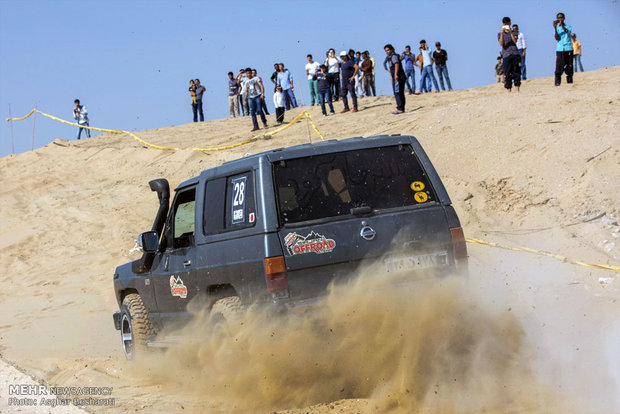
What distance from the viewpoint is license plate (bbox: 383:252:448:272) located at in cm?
575

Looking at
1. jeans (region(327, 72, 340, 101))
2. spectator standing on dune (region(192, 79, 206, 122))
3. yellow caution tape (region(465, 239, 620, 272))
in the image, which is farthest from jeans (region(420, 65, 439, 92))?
yellow caution tape (region(465, 239, 620, 272))

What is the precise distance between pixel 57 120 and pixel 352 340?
75.7 feet

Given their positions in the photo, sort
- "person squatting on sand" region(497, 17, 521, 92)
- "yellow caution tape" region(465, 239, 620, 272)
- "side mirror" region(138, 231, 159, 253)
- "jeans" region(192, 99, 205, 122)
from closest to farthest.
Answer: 1. "side mirror" region(138, 231, 159, 253)
2. "yellow caution tape" region(465, 239, 620, 272)
3. "person squatting on sand" region(497, 17, 521, 92)
4. "jeans" region(192, 99, 205, 122)

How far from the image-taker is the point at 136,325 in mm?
7867

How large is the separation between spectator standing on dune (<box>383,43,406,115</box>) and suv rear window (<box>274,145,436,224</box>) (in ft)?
41.1

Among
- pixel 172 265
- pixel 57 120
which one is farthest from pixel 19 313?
pixel 57 120

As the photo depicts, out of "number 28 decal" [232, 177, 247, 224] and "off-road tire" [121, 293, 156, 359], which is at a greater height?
"number 28 decal" [232, 177, 247, 224]

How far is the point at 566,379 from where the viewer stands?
528cm

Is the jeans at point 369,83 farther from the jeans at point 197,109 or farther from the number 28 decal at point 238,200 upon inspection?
the number 28 decal at point 238,200

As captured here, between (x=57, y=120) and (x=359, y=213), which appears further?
(x=57, y=120)

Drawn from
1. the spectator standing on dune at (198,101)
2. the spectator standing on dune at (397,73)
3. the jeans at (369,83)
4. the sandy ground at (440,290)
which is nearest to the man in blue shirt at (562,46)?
the sandy ground at (440,290)

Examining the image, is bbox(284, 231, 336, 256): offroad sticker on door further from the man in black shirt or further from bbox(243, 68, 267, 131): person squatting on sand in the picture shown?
the man in black shirt

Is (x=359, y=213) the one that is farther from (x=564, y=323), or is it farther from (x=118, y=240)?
(x=118, y=240)

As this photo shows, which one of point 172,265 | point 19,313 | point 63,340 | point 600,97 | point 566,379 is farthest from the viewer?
point 600,97
